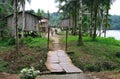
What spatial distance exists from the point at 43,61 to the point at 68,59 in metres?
2.08

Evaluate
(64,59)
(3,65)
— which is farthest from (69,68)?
(3,65)

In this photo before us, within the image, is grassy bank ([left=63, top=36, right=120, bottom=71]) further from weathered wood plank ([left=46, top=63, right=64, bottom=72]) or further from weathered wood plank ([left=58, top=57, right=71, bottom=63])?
weathered wood plank ([left=46, top=63, right=64, bottom=72])

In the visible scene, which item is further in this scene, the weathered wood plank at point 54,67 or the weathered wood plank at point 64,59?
the weathered wood plank at point 64,59

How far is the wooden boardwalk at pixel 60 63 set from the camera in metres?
20.6

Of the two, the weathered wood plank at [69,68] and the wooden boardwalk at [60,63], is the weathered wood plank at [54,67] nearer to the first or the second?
the wooden boardwalk at [60,63]

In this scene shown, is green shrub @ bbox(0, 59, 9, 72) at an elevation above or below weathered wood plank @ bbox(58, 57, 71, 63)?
below

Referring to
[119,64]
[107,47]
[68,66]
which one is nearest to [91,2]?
[107,47]

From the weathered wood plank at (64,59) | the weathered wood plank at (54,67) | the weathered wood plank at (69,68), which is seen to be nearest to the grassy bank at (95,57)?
the weathered wood plank at (64,59)

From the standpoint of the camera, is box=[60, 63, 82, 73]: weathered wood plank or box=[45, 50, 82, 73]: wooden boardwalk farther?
box=[45, 50, 82, 73]: wooden boardwalk

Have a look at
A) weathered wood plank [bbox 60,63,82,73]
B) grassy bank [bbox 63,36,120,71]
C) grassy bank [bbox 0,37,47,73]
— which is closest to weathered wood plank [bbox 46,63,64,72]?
weathered wood plank [bbox 60,63,82,73]

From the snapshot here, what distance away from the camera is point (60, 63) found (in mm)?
22906

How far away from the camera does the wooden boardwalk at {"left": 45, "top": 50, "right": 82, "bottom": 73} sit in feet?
67.6

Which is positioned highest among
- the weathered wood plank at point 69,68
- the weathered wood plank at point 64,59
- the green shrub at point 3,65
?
the weathered wood plank at point 64,59

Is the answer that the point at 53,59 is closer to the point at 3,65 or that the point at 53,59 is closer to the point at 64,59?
the point at 64,59
